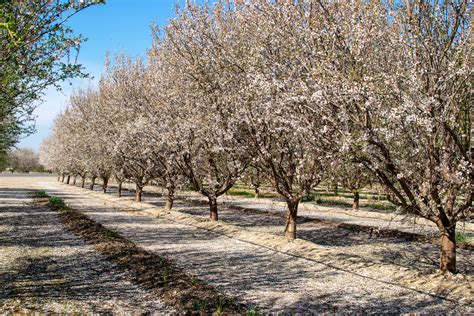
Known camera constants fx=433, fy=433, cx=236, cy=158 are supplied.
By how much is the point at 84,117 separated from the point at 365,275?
39489 millimetres

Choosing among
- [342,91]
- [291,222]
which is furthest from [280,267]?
[342,91]

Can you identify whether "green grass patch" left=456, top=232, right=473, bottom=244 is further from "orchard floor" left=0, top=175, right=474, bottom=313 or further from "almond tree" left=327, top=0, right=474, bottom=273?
"almond tree" left=327, top=0, right=474, bottom=273

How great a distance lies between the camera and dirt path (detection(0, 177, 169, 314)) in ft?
28.7

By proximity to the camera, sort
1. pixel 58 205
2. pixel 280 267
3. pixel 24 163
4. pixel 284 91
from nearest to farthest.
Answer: pixel 284 91, pixel 280 267, pixel 58 205, pixel 24 163

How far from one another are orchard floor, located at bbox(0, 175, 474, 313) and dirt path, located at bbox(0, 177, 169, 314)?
4cm

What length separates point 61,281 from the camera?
10.7m

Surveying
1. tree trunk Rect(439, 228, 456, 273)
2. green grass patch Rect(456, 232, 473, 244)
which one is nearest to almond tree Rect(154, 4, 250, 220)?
tree trunk Rect(439, 228, 456, 273)

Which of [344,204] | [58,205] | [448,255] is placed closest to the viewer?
[448,255]

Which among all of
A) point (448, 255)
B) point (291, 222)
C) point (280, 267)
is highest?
point (291, 222)

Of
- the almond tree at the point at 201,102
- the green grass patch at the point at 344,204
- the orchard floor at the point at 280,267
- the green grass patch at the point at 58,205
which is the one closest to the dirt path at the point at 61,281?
the orchard floor at the point at 280,267

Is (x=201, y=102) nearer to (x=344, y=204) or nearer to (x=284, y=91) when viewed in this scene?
(x=284, y=91)

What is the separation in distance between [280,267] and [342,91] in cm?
572

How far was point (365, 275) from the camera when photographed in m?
11.9

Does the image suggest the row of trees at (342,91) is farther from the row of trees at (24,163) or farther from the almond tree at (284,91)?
the row of trees at (24,163)
